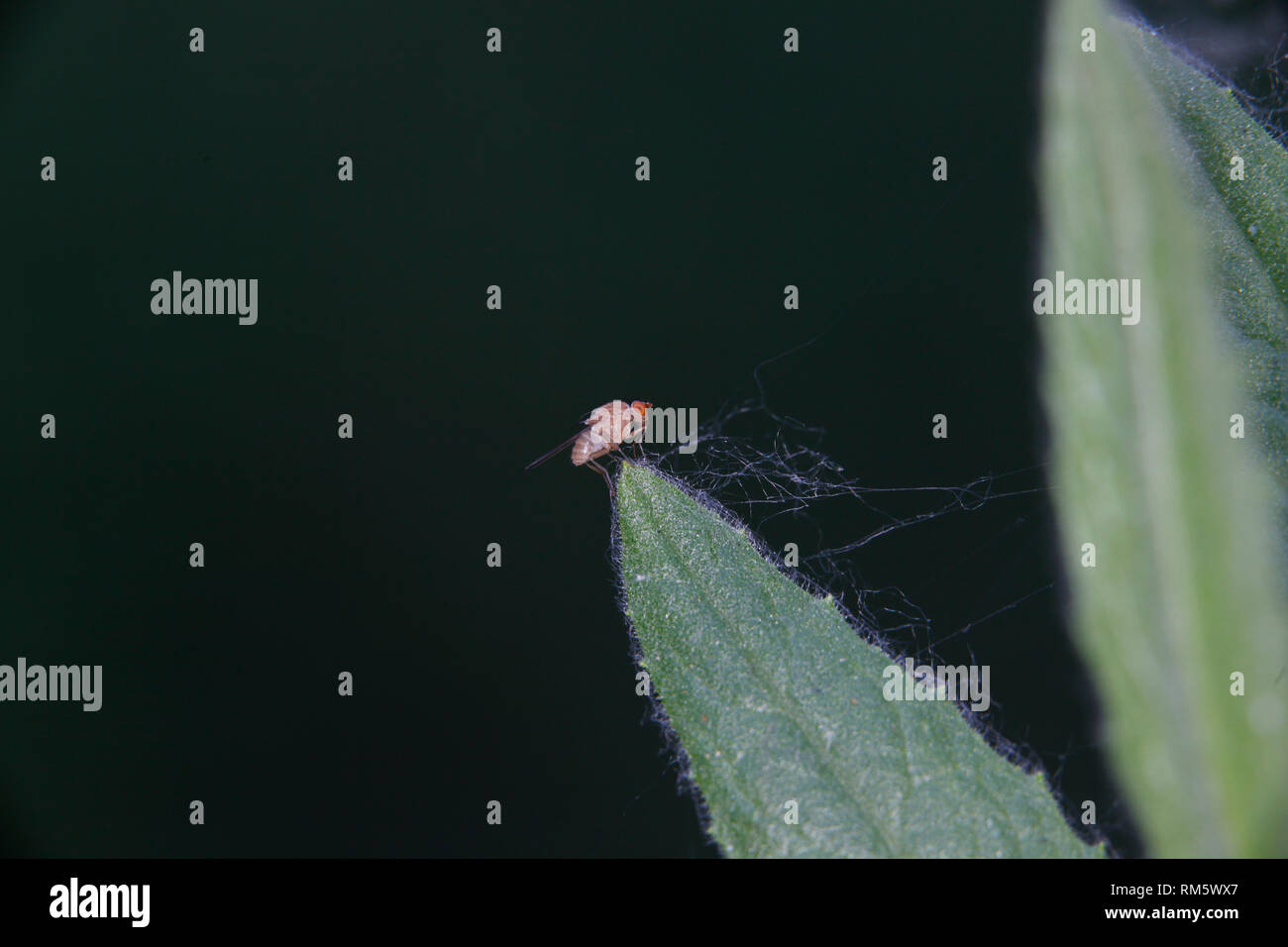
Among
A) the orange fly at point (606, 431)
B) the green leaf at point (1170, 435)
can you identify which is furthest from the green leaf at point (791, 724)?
the orange fly at point (606, 431)

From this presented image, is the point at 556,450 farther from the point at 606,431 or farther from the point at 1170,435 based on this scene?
the point at 1170,435

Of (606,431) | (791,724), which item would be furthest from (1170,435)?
(606,431)

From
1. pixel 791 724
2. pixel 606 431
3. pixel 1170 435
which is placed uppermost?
pixel 606 431

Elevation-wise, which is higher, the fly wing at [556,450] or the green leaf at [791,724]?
the fly wing at [556,450]

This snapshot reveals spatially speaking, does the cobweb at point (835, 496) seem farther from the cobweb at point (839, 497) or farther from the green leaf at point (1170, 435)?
the green leaf at point (1170, 435)

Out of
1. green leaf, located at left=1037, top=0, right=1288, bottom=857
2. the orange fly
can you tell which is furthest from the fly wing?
green leaf, located at left=1037, top=0, right=1288, bottom=857

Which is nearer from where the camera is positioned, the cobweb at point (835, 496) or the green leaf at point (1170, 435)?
the green leaf at point (1170, 435)

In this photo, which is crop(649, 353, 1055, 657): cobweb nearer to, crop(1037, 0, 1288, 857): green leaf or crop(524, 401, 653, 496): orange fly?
crop(524, 401, 653, 496): orange fly
